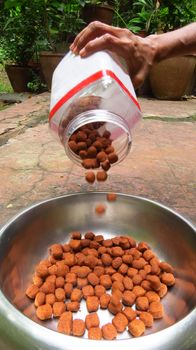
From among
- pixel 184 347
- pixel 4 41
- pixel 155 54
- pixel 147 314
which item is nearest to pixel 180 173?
pixel 155 54

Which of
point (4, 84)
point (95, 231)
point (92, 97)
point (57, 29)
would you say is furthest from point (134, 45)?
point (4, 84)

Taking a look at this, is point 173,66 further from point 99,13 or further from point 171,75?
point 99,13

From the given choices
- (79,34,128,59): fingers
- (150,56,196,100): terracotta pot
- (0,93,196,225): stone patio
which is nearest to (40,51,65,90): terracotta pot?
(150,56,196,100): terracotta pot

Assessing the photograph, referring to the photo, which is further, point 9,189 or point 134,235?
point 9,189

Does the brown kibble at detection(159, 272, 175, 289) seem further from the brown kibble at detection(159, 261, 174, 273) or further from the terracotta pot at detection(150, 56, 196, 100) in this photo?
the terracotta pot at detection(150, 56, 196, 100)

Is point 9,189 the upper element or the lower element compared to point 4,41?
upper

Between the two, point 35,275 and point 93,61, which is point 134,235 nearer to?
point 35,275
